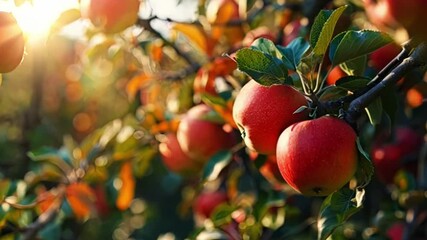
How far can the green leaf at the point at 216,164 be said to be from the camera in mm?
1494

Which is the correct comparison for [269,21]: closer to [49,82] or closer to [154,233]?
[154,233]

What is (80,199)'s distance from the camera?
6.06ft

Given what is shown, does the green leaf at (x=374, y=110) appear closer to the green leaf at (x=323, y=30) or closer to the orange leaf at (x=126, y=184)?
Answer: the green leaf at (x=323, y=30)

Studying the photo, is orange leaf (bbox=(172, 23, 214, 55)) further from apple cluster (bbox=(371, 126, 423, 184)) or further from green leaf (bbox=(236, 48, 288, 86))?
green leaf (bbox=(236, 48, 288, 86))

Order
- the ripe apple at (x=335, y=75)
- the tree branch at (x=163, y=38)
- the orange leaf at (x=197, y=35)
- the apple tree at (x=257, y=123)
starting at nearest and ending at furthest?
the apple tree at (x=257, y=123) < the ripe apple at (x=335, y=75) < the tree branch at (x=163, y=38) < the orange leaf at (x=197, y=35)

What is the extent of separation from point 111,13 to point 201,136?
0.35m

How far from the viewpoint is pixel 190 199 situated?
220cm

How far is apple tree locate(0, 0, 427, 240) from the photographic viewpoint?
999 millimetres

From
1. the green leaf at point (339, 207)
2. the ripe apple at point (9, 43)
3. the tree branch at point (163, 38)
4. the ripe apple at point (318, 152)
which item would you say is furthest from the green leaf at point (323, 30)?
the tree branch at point (163, 38)

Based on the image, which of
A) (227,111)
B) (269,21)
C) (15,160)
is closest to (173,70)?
(269,21)

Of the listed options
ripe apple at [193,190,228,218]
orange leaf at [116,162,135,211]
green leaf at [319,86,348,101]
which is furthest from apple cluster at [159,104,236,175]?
green leaf at [319,86,348,101]

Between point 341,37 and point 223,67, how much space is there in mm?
517

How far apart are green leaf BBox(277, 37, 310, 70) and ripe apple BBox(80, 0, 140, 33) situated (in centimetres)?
44

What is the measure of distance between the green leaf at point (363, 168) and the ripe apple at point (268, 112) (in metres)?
0.10
